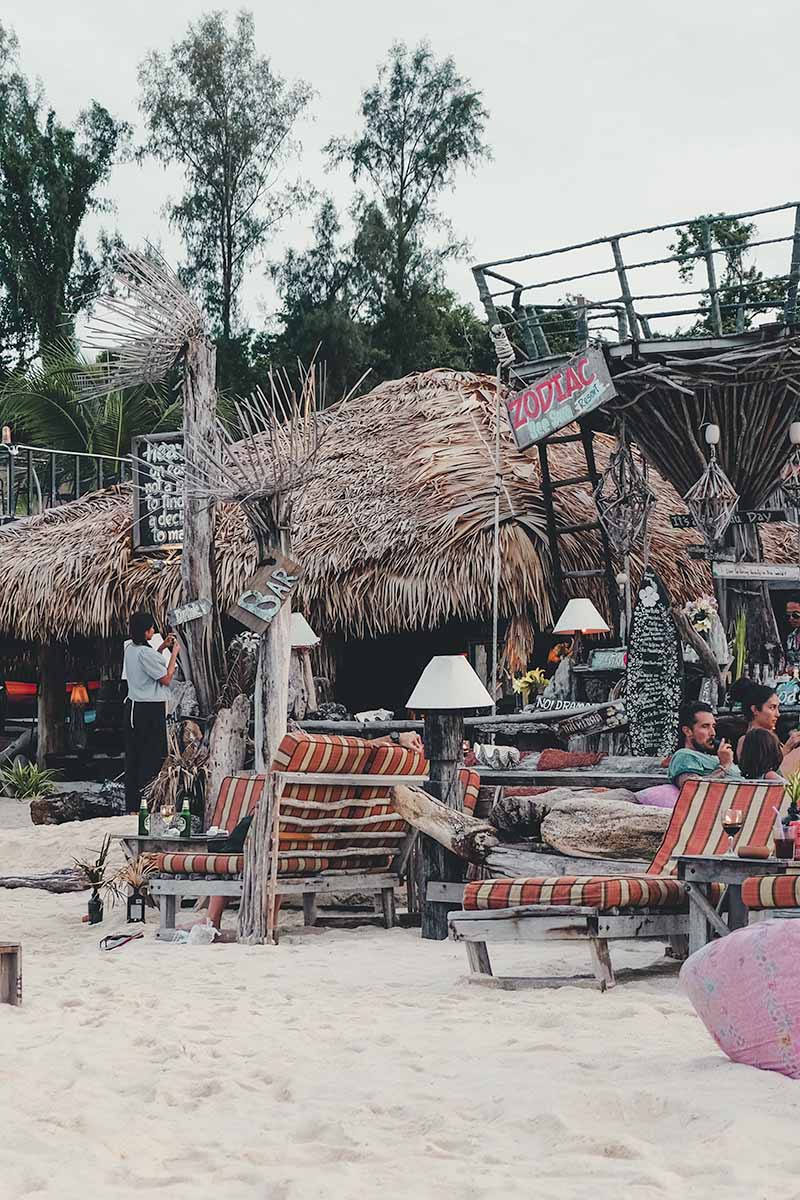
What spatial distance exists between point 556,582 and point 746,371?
258 centimetres

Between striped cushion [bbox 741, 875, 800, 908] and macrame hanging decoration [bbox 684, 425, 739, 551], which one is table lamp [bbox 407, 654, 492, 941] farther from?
macrame hanging decoration [bbox 684, 425, 739, 551]

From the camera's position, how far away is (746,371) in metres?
11.6

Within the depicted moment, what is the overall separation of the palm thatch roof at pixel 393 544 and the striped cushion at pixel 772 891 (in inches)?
275

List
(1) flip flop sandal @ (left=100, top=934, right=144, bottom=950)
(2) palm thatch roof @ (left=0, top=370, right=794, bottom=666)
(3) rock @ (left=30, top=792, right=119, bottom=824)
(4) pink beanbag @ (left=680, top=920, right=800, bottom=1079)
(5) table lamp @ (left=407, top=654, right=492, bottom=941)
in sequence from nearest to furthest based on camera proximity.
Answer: (4) pink beanbag @ (left=680, top=920, right=800, bottom=1079) → (5) table lamp @ (left=407, top=654, right=492, bottom=941) → (1) flip flop sandal @ (left=100, top=934, right=144, bottom=950) → (3) rock @ (left=30, top=792, right=119, bottom=824) → (2) palm thatch roof @ (left=0, top=370, right=794, bottom=666)

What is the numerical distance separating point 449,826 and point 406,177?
70.8ft

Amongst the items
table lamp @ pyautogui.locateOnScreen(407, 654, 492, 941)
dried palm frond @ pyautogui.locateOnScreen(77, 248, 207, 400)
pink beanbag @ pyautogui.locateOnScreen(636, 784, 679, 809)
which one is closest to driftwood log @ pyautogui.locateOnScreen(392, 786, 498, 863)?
table lamp @ pyautogui.locateOnScreen(407, 654, 492, 941)

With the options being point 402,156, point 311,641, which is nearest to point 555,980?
point 311,641

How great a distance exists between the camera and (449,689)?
7.12m

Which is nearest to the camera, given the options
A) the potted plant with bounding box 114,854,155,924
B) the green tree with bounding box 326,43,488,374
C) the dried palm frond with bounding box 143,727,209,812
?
the potted plant with bounding box 114,854,155,924

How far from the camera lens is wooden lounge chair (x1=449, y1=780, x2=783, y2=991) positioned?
5484mm

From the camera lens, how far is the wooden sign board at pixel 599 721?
10219mm

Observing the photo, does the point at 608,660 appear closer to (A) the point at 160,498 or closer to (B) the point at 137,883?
(A) the point at 160,498

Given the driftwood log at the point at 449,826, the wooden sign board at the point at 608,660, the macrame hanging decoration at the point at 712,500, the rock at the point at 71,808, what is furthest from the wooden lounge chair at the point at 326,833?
the rock at the point at 71,808

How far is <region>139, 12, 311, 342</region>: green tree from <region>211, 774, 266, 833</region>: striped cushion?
1913cm
